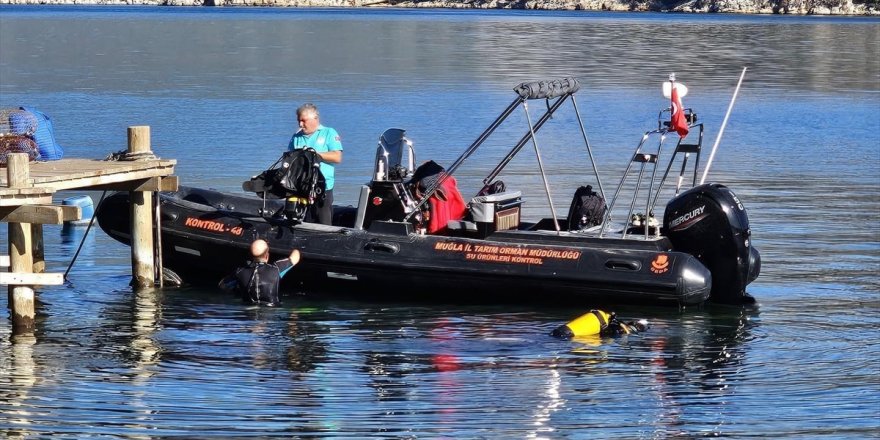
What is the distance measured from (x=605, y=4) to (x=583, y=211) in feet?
367

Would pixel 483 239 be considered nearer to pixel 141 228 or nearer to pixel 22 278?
pixel 141 228

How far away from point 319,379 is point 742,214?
371cm

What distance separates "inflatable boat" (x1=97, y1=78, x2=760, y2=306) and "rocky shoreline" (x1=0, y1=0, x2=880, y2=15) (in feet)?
317

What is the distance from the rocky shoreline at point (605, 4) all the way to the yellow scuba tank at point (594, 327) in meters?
97.6

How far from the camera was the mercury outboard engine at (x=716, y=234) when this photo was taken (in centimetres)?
1077

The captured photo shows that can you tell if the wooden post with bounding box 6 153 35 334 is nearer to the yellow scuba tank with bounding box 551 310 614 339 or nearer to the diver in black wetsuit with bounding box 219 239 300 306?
the diver in black wetsuit with bounding box 219 239 300 306

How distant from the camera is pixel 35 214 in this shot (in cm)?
1027

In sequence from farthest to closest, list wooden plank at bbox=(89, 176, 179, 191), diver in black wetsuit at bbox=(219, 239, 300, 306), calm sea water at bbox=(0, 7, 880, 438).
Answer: wooden plank at bbox=(89, 176, 179, 191), diver in black wetsuit at bbox=(219, 239, 300, 306), calm sea water at bbox=(0, 7, 880, 438)

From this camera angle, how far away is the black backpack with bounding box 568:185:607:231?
38.1 ft

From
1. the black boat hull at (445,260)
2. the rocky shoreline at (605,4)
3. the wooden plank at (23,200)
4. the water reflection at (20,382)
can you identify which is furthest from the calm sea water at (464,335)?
the rocky shoreline at (605,4)

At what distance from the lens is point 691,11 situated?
373 feet

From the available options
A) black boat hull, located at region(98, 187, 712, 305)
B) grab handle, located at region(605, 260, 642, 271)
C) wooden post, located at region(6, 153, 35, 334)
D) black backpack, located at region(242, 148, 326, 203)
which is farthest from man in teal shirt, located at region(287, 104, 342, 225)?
grab handle, located at region(605, 260, 642, 271)

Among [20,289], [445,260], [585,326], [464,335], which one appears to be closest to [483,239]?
[445,260]

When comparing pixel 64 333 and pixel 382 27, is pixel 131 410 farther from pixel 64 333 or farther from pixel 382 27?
pixel 382 27
